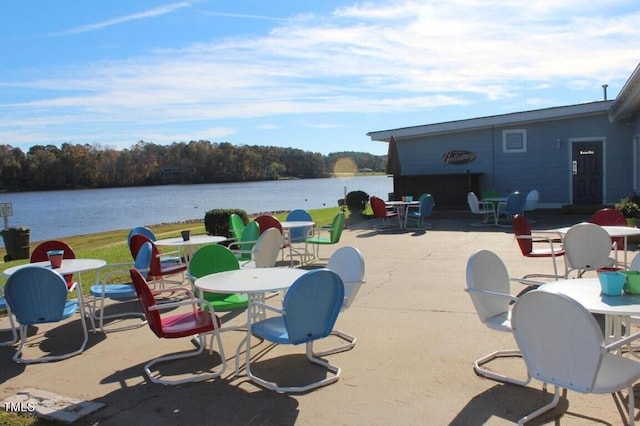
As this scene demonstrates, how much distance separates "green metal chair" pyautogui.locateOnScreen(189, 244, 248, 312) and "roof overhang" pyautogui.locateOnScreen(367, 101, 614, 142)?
13.1 metres

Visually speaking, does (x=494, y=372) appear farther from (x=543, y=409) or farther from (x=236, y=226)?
(x=236, y=226)

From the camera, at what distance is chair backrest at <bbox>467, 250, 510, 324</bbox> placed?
3623 millimetres

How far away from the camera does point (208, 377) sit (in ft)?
12.6

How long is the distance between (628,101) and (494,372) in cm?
1034

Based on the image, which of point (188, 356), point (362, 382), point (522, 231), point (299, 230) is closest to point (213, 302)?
point (188, 356)

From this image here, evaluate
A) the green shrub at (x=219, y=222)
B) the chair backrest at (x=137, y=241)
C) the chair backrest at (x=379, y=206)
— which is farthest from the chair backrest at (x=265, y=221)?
the chair backrest at (x=379, y=206)

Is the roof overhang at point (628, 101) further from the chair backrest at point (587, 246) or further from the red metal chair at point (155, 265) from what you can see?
the red metal chair at point (155, 265)

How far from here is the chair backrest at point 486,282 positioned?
362 cm

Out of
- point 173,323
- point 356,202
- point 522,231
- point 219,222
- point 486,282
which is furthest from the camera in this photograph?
point 356,202

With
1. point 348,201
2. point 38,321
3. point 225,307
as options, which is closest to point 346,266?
point 225,307

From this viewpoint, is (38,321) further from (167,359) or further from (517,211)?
(517,211)

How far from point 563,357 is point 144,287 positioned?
2.63 metres

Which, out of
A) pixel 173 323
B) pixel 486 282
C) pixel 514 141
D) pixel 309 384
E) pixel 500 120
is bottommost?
pixel 309 384

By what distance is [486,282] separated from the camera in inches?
147
